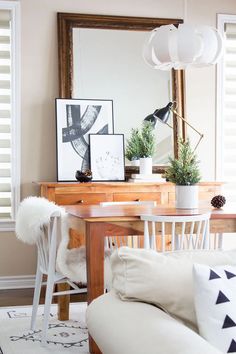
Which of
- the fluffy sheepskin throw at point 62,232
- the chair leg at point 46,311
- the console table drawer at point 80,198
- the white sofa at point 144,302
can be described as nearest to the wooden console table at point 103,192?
the console table drawer at point 80,198

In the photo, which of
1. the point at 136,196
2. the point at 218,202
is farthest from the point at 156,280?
the point at 136,196

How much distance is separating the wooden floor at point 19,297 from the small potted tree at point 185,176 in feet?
4.59

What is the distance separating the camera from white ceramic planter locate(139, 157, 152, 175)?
528cm

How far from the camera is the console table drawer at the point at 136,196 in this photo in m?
5.05

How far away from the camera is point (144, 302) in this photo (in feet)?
6.48

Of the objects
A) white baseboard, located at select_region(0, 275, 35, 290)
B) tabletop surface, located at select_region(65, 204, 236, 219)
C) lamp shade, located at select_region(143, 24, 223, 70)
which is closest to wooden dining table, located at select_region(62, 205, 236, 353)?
tabletop surface, located at select_region(65, 204, 236, 219)

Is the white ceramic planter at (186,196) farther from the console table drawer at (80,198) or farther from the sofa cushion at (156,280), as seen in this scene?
the sofa cushion at (156,280)

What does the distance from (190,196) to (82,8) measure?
7.60 ft

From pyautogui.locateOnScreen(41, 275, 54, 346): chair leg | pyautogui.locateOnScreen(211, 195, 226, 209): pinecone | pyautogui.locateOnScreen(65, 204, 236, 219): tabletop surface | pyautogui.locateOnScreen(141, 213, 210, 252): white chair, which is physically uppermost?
pyautogui.locateOnScreen(211, 195, 226, 209): pinecone

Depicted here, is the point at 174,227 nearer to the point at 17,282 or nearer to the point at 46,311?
the point at 46,311

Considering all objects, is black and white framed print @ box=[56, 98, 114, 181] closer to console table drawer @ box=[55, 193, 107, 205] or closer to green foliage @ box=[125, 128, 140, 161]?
green foliage @ box=[125, 128, 140, 161]

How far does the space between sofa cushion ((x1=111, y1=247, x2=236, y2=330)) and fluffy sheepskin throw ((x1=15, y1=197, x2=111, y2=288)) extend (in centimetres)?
149

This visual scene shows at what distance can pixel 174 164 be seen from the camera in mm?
3838

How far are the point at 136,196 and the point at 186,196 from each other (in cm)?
124
